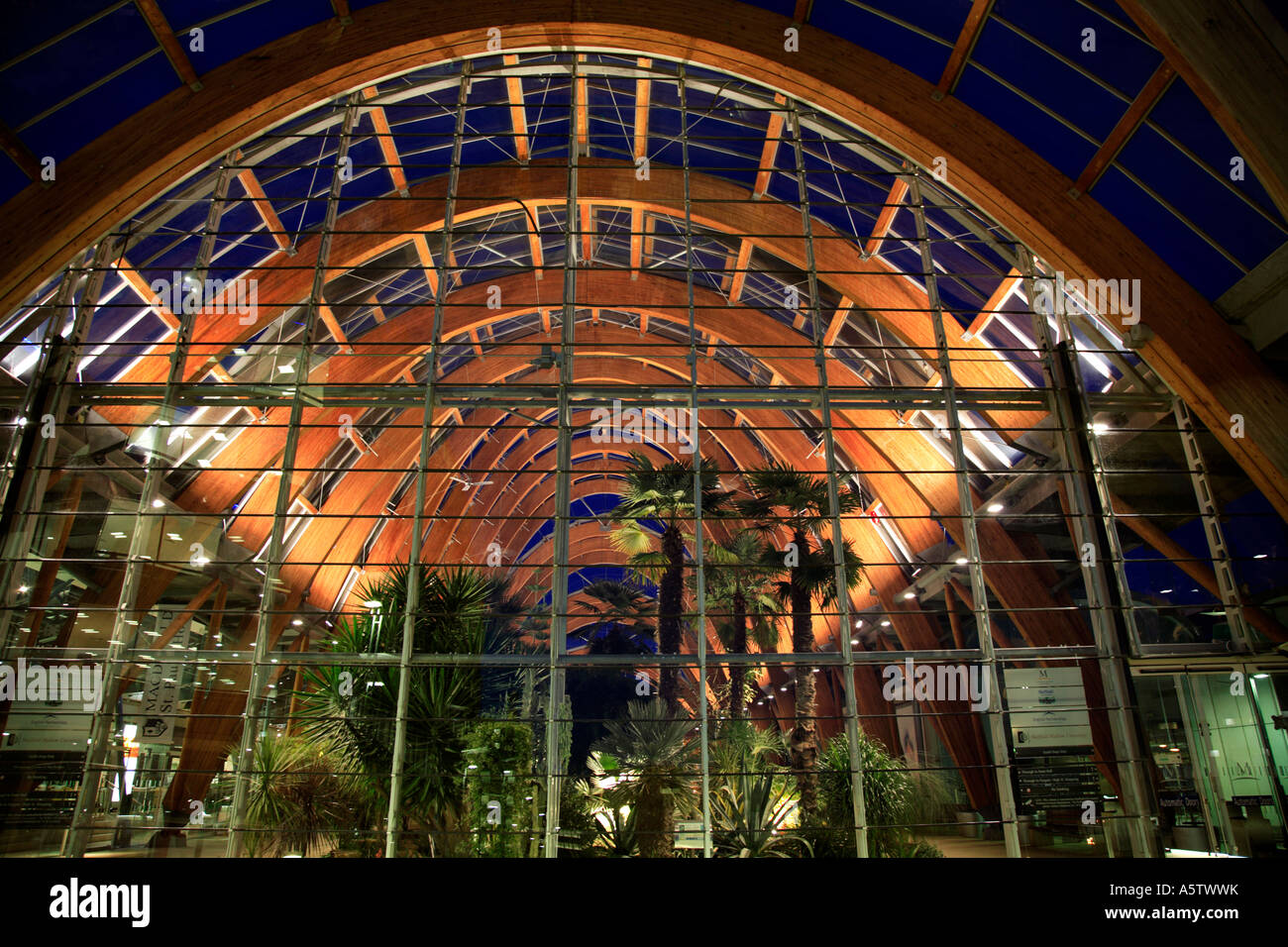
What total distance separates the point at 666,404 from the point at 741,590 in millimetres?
7478

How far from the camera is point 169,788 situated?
17.0 m

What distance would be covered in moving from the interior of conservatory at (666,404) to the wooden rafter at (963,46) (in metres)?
0.06

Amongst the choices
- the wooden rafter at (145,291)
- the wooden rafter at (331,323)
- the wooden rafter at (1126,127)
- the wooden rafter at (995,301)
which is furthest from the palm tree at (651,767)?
the wooden rafter at (331,323)

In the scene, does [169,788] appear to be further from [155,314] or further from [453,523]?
[453,523]

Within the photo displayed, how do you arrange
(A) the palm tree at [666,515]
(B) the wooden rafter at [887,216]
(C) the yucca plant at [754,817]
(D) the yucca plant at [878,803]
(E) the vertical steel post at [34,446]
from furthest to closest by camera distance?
1. (A) the palm tree at [666,515]
2. (B) the wooden rafter at [887,216]
3. (E) the vertical steel post at [34,446]
4. (D) the yucca plant at [878,803]
5. (C) the yucca plant at [754,817]

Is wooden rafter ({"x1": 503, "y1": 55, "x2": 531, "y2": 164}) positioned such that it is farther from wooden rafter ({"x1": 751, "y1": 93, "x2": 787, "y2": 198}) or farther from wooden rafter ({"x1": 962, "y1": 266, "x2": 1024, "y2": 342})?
wooden rafter ({"x1": 962, "y1": 266, "x2": 1024, "y2": 342})

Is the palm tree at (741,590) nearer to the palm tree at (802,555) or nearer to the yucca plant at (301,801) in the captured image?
the palm tree at (802,555)

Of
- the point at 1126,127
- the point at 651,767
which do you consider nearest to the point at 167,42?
the point at 651,767

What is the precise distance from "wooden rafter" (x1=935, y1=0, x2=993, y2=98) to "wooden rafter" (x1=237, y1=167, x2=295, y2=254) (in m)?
10.7

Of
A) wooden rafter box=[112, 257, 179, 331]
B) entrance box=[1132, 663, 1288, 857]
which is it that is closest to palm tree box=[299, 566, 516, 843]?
wooden rafter box=[112, 257, 179, 331]

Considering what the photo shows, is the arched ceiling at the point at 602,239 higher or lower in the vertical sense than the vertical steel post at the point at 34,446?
higher

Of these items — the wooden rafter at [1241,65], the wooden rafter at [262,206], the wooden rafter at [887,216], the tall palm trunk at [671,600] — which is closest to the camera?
the wooden rafter at [1241,65]

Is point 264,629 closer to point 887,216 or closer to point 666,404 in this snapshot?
point 666,404

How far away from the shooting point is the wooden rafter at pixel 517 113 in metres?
13.9
